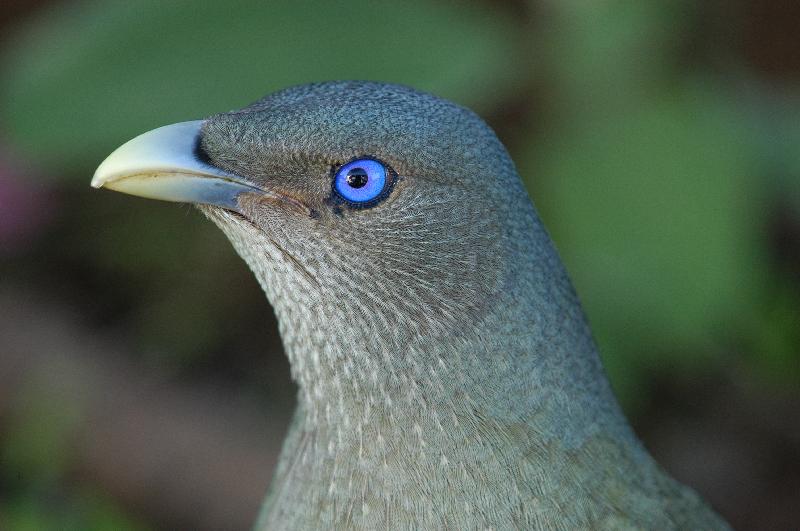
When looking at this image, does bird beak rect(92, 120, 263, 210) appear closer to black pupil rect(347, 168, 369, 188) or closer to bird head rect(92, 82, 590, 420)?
bird head rect(92, 82, 590, 420)

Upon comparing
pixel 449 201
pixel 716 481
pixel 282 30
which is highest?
pixel 282 30

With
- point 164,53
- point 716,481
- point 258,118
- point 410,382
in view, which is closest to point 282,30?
point 164,53

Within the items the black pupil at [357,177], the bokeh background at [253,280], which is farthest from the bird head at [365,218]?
the bokeh background at [253,280]

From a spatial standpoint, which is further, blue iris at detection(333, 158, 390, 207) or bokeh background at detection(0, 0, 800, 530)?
bokeh background at detection(0, 0, 800, 530)

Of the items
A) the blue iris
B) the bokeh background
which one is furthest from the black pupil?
the bokeh background

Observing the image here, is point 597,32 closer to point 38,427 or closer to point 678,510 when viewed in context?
point 678,510

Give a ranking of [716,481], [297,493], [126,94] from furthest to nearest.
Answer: [716,481], [126,94], [297,493]

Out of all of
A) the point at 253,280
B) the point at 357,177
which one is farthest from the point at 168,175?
the point at 253,280
